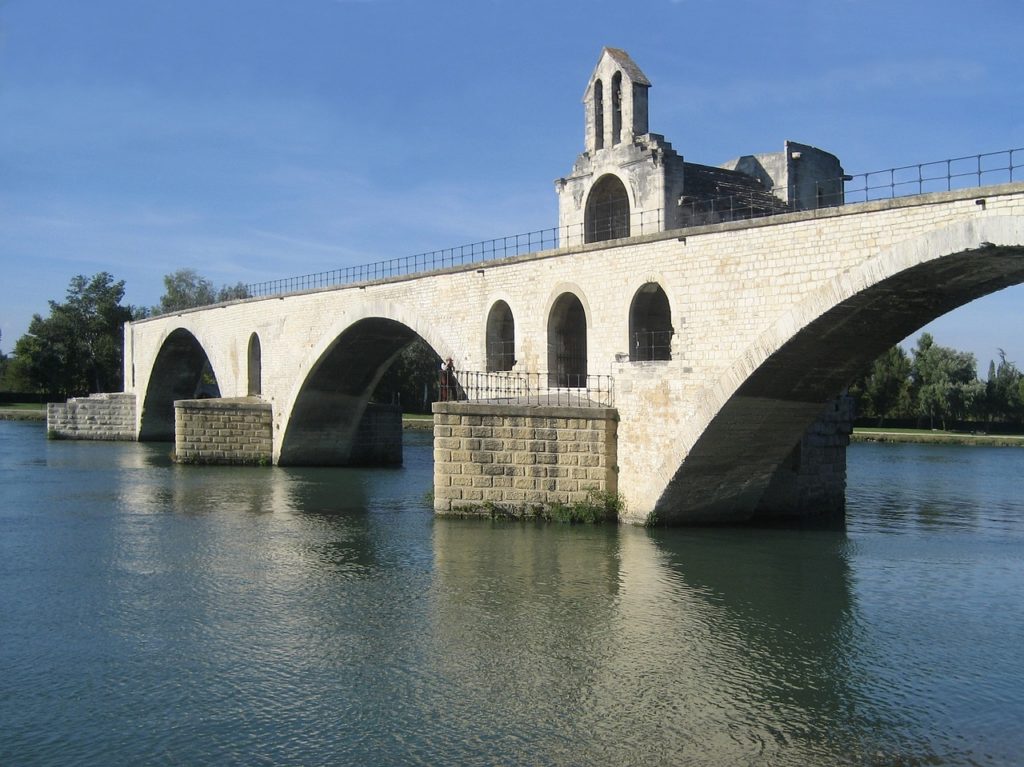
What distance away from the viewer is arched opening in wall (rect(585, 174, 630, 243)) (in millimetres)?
22906

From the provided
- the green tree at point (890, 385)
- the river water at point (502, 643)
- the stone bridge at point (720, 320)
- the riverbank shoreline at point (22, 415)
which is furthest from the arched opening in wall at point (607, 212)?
the riverbank shoreline at point (22, 415)

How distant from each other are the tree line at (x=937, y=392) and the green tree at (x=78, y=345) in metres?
47.4

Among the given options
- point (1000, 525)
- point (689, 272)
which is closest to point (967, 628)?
point (689, 272)

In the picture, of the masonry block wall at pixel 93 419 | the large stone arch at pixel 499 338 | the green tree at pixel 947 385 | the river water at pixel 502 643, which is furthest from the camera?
the green tree at pixel 947 385

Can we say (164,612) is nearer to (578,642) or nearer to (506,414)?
(578,642)

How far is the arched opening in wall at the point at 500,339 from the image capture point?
2348cm

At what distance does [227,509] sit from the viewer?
2169cm

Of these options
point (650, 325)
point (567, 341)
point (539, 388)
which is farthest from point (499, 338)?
point (650, 325)

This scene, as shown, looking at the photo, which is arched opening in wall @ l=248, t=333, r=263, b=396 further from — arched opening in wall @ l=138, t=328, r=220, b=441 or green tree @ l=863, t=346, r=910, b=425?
green tree @ l=863, t=346, r=910, b=425

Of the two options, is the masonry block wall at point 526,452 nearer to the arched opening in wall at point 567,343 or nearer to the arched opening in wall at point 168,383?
the arched opening in wall at point 567,343

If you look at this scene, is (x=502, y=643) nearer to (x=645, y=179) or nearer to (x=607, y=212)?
(x=645, y=179)

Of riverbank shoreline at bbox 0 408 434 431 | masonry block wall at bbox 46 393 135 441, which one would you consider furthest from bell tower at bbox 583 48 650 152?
riverbank shoreline at bbox 0 408 434 431

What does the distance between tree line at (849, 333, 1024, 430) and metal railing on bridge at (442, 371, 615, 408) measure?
35393mm

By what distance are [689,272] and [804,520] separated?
5937mm
